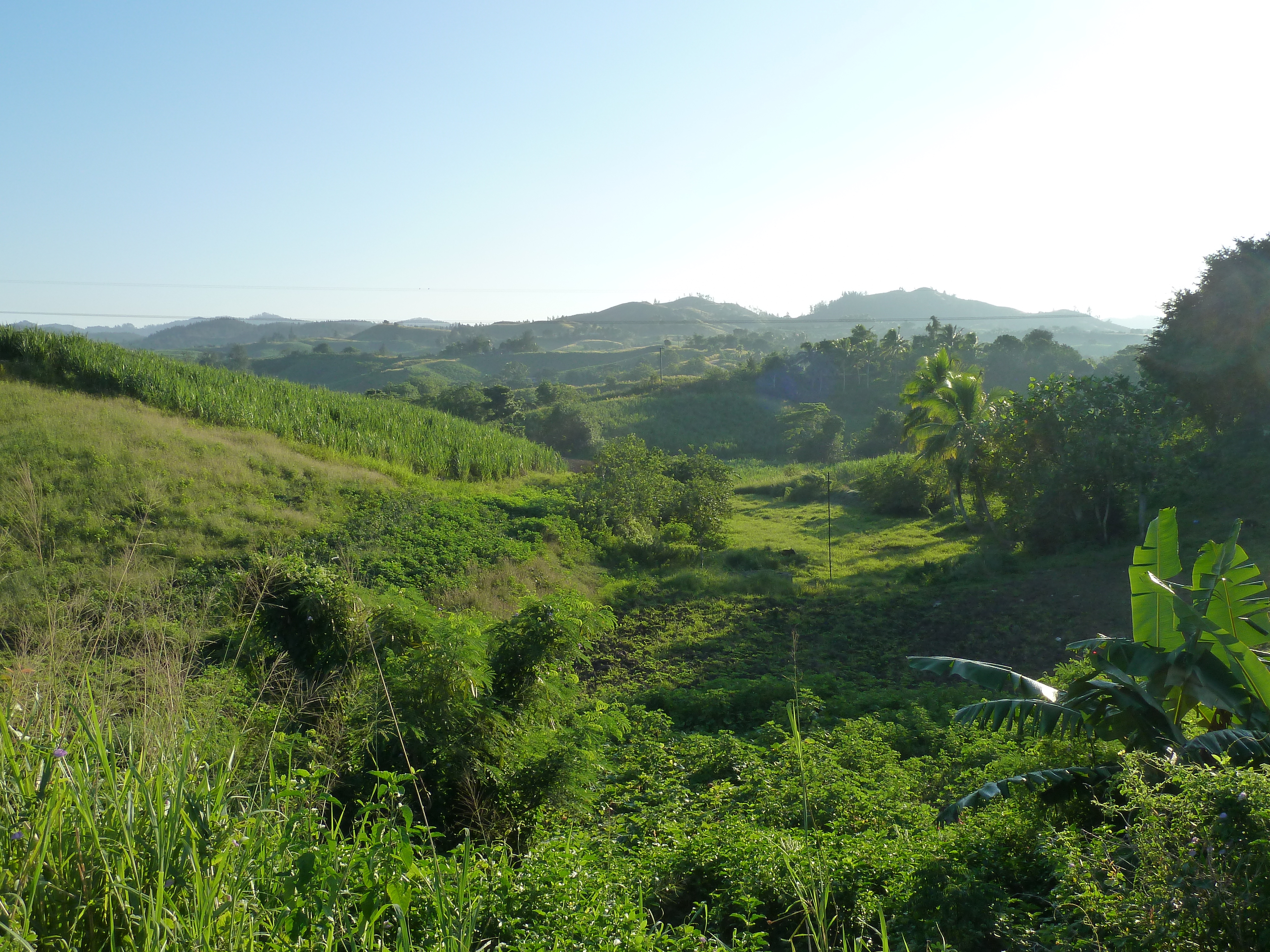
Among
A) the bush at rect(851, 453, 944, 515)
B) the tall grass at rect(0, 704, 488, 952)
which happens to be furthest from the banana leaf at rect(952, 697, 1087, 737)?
the bush at rect(851, 453, 944, 515)

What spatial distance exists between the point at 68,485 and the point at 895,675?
14.2 m

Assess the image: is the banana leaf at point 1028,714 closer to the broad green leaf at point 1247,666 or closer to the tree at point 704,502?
the broad green leaf at point 1247,666

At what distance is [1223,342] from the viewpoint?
17.8m

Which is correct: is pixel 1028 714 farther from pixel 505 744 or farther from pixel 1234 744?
pixel 505 744

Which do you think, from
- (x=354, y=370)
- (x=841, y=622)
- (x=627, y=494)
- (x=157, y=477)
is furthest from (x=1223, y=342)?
(x=354, y=370)

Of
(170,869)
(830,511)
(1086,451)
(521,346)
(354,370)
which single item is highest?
(521,346)

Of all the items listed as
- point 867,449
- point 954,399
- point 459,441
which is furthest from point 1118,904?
point 867,449

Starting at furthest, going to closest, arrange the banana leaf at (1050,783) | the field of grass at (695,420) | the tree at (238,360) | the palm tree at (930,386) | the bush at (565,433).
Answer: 1. the tree at (238,360)
2. the field of grass at (695,420)
3. the bush at (565,433)
4. the palm tree at (930,386)
5. the banana leaf at (1050,783)

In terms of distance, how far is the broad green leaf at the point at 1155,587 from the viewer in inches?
230

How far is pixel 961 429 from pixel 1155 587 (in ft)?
47.2

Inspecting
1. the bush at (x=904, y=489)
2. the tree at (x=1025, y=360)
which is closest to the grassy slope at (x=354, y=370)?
the tree at (x=1025, y=360)

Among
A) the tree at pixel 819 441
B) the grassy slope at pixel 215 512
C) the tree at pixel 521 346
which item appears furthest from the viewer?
the tree at pixel 521 346

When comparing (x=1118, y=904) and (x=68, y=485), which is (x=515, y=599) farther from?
(x=1118, y=904)

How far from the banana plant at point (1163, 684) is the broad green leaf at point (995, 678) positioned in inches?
0.4
